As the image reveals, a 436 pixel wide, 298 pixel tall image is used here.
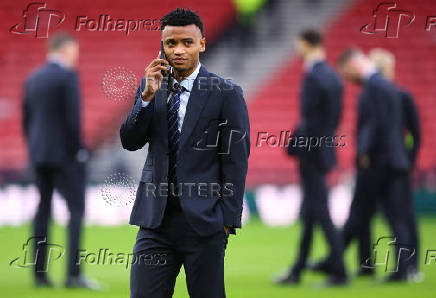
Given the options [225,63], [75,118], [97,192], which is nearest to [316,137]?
[75,118]

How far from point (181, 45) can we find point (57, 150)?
4.00m

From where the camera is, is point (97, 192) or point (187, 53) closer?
point (187, 53)

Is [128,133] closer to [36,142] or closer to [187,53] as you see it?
[187,53]

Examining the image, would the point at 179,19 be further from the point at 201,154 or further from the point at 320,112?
the point at 320,112

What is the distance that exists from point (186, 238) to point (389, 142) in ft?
15.2

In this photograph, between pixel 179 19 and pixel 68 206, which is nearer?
pixel 179 19

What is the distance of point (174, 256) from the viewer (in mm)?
4117

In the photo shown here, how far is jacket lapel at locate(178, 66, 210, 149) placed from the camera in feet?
13.4

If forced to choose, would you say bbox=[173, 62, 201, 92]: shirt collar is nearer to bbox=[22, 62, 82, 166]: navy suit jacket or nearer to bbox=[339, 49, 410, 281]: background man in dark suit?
bbox=[22, 62, 82, 166]: navy suit jacket

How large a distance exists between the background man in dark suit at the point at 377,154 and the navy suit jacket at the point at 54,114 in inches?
105

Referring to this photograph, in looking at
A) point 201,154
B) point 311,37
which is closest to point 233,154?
point 201,154

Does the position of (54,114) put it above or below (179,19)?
above

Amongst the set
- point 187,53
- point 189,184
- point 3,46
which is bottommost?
point 189,184

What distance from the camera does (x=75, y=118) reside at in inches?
307
